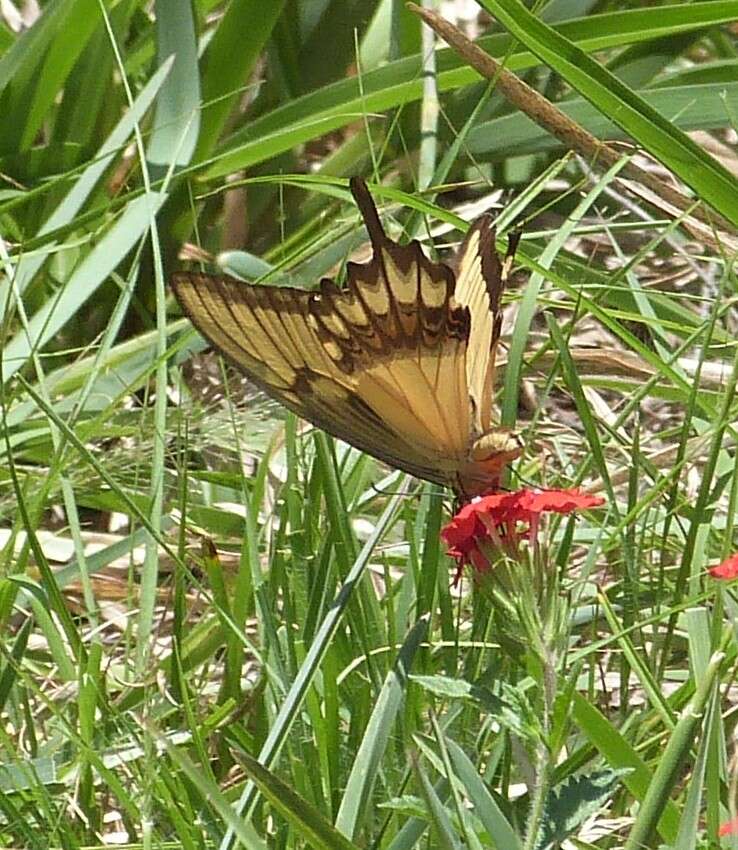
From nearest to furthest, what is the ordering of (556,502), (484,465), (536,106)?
(556,502) < (484,465) < (536,106)

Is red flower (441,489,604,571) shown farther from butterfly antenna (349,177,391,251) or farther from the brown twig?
the brown twig

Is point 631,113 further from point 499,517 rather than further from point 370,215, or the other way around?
point 499,517

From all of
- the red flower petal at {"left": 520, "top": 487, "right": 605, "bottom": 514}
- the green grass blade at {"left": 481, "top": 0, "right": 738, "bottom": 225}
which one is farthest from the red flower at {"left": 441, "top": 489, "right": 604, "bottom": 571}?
the green grass blade at {"left": 481, "top": 0, "right": 738, "bottom": 225}

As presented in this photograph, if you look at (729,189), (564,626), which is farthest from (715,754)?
(729,189)

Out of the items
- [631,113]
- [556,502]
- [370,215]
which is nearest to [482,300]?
[370,215]

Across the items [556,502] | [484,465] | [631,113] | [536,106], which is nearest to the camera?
[556,502]

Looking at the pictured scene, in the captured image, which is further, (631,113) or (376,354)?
(631,113)

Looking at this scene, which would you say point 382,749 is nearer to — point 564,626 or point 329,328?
point 564,626

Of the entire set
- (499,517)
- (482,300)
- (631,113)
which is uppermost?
(631,113)
